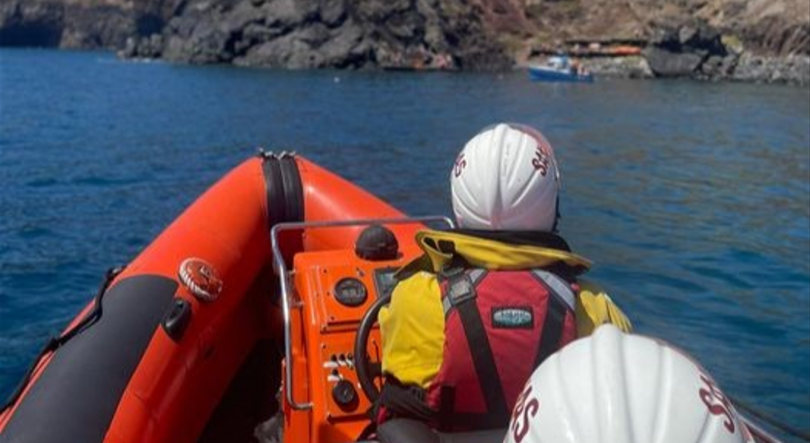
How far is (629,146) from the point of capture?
21344mm

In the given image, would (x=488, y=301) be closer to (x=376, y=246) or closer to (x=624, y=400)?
(x=624, y=400)

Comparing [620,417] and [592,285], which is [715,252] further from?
[620,417]

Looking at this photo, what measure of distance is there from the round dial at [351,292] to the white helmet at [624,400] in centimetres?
223

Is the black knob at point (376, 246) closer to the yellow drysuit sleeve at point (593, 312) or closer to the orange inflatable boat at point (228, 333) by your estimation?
the orange inflatable boat at point (228, 333)

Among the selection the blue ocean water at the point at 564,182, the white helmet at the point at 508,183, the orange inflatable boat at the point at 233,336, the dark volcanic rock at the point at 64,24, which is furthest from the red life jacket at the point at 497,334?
the dark volcanic rock at the point at 64,24

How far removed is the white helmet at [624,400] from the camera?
1499mm

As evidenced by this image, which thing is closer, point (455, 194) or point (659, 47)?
point (455, 194)

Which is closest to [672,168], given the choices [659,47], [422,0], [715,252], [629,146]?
[629,146]

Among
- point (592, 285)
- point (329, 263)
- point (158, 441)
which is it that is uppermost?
point (592, 285)

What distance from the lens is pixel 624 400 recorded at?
152cm

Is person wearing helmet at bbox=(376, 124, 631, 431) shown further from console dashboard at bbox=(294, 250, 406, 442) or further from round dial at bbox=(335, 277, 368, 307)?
round dial at bbox=(335, 277, 368, 307)

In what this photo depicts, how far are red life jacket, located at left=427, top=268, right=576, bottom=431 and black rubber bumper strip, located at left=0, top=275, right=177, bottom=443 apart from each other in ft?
4.72

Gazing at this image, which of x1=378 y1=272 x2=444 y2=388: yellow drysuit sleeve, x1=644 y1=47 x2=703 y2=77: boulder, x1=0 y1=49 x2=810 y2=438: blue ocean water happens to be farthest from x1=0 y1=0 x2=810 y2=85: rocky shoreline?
x1=378 y1=272 x2=444 y2=388: yellow drysuit sleeve

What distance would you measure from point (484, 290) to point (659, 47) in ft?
193
